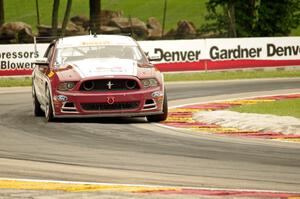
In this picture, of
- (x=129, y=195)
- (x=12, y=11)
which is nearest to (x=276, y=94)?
(x=129, y=195)

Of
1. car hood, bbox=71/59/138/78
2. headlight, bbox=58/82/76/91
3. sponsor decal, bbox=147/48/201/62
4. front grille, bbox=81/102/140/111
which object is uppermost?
car hood, bbox=71/59/138/78

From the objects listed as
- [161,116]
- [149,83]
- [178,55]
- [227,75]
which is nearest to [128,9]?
[178,55]

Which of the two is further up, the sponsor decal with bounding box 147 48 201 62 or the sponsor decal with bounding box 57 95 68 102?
the sponsor decal with bounding box 57 95 68 102

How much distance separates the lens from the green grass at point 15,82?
31.5 meters

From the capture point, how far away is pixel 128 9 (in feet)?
322

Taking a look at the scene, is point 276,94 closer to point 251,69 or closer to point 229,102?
point 229,102

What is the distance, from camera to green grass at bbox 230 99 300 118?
18.5 m

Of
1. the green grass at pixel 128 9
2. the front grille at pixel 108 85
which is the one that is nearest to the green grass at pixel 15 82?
the front grille at pixel 108 85

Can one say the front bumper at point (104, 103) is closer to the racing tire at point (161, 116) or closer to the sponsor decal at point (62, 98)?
the sponsor decal at point (62, 98)

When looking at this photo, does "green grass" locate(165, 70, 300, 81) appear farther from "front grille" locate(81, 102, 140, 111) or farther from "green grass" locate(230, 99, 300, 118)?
"front grille" locate(81, 102, 140, 111)

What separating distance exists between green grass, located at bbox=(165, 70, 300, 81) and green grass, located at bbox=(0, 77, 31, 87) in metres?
4.36

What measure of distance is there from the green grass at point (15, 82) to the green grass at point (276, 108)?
11836mm

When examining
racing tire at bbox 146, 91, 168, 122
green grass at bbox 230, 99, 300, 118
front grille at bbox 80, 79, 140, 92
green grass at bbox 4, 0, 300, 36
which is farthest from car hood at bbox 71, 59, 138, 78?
green grass at bbox 4, 0, 300, 36

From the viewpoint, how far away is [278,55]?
36.6 meters
